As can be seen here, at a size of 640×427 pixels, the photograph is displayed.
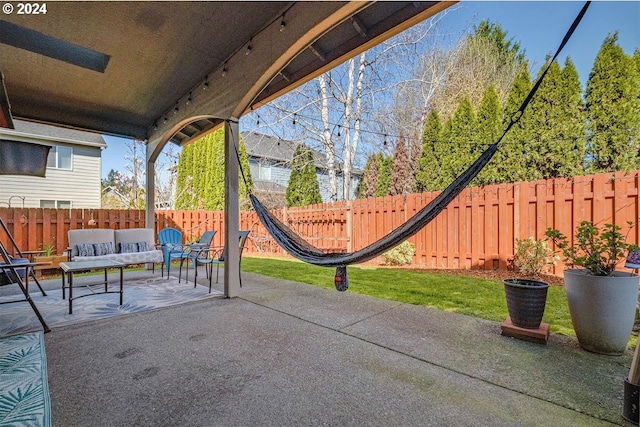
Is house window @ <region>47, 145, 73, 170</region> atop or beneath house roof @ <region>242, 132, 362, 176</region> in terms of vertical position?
beneath

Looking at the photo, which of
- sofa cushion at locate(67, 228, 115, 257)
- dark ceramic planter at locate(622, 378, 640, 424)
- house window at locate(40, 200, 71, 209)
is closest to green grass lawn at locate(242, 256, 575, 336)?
dark ceramic planter at locate(622, 378, 640, 424)

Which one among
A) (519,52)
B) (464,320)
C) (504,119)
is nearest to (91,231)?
(464,320)

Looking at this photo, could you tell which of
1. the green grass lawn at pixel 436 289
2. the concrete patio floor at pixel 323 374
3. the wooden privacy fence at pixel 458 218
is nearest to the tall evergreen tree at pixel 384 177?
the wooden privacy fence at pixel 458 218

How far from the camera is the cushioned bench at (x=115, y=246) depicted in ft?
17.2

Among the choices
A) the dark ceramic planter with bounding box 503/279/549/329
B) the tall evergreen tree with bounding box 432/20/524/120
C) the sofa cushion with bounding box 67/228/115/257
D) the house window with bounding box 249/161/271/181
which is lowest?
the dark ceramic planter with bounding box 503/279/549/329

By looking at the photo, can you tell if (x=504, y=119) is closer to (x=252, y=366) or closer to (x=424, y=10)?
(x=424, y=10)

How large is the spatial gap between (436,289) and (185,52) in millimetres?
4560

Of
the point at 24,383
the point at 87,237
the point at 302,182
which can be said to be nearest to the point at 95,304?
the point at 24,383

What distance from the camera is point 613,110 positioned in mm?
5605

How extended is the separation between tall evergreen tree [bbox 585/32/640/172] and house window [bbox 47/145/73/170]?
14.3 metres

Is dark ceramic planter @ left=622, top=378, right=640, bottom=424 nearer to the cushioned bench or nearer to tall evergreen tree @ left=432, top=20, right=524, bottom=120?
the cushioned bench

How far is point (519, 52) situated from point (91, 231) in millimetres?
15881

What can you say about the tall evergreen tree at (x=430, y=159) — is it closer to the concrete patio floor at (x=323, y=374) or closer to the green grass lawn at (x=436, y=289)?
the green grass lawn at (x=436, y=289)

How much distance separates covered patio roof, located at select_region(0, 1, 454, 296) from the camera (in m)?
2.78
